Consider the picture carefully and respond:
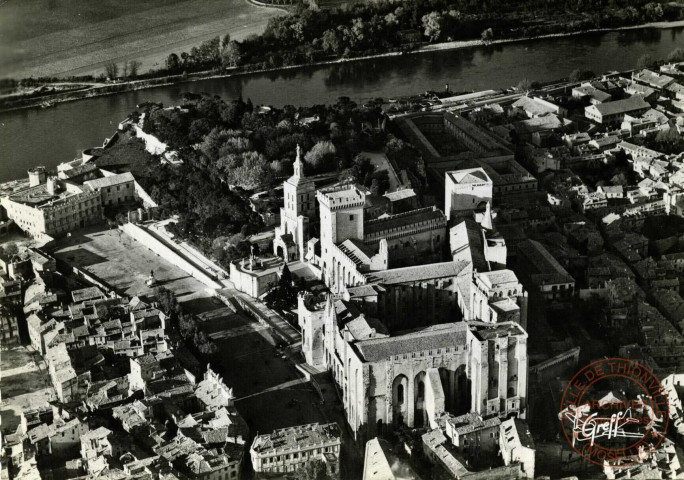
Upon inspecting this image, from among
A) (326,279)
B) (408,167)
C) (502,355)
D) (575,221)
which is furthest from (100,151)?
(502,355)

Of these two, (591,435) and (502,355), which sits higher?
(502,355)

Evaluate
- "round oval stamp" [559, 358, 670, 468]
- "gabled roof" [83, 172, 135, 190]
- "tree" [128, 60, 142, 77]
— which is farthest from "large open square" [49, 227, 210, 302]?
"tree" [128, 60, 142, 77]

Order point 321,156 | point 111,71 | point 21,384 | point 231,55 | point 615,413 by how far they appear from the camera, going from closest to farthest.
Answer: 1. point 615,413
2. point 21,384
3. point 321,156
4. point 111,71
5. point 231,55

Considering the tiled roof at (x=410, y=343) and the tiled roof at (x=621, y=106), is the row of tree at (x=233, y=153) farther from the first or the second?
the tiled roof at (x=410, y=343)

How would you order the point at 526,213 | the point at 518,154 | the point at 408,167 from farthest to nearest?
the point at 518,154 → the point at 408,167 → the point at 526,213

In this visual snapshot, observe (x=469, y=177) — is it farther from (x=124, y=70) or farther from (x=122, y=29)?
(x=122, y=29)

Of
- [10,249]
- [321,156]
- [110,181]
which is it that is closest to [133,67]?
[110,181]

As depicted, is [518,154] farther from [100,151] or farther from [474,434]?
[474,434]
